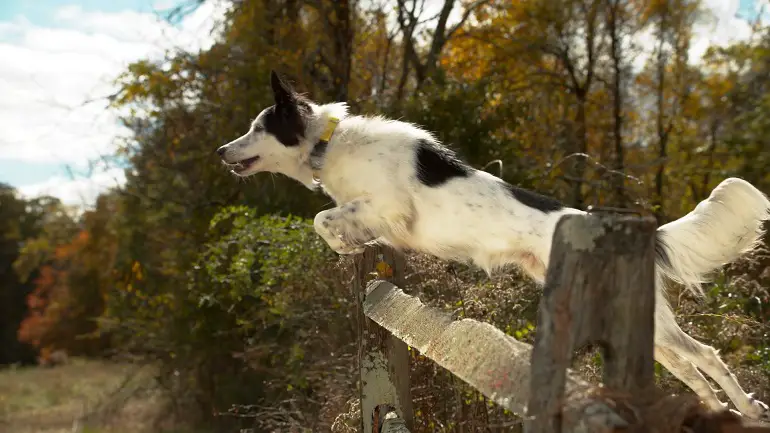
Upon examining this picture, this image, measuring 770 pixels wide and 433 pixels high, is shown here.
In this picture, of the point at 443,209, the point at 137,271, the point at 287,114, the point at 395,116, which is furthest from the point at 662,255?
the point at 137,271

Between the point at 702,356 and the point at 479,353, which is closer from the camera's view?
the point at 479,353

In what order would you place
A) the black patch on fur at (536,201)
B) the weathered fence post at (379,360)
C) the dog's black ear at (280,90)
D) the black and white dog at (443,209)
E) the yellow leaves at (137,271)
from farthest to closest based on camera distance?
the yellow leaves at (137,271), the dog's black ear at (280,90), the weathered fence post at (379,360), the black patch on fur at (536,201), the black and white dog at (443,209)

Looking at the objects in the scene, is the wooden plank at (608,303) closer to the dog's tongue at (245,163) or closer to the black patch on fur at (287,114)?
the black patch on fur at (287,114)

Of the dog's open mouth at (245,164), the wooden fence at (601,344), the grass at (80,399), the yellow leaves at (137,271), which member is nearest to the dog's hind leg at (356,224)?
the dog's open mouth at (245,164)

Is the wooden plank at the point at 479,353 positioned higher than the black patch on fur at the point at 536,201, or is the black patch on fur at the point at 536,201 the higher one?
the black patch on fur at the point at 536,201

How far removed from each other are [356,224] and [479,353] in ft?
5.87

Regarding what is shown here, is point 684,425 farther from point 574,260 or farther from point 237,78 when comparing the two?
Answer: point 237,78

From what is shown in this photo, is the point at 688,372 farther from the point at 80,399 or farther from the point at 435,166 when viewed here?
the point at 80,399

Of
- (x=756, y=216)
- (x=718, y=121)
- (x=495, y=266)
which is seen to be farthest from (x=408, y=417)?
(x=718, y=121)

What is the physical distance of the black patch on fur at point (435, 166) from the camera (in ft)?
11.7

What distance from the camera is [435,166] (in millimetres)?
3621

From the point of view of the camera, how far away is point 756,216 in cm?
272

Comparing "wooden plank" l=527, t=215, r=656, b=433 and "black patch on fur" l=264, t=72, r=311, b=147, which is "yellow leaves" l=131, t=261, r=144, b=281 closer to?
"black patch on fur" l=264, t=72, r=311, b=147

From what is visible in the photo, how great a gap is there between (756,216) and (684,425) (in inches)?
65.7
